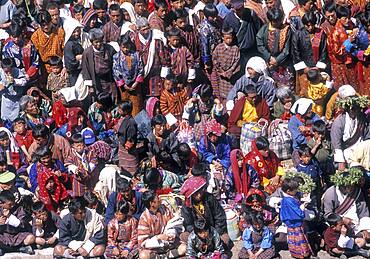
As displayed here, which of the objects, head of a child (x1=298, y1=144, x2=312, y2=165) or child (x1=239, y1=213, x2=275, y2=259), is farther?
head of a child (x1=298, y1=144, x2=312, y2=165)

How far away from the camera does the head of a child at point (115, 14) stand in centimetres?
2172

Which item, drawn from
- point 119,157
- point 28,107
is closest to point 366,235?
point 119,157

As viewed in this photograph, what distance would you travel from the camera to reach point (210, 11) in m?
21.4

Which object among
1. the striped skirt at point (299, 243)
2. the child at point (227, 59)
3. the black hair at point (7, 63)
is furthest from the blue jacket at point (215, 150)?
the black hair at point (7, 63)

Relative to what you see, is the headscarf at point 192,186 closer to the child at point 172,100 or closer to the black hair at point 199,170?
the black hair at point 199,170

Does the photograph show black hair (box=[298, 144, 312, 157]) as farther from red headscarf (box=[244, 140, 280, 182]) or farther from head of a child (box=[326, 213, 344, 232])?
head of a child (box=[326, 213, 344, 232])

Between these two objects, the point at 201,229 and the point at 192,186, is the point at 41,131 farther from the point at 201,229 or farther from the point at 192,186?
the point at 201,229

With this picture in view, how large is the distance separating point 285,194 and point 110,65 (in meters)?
3.50

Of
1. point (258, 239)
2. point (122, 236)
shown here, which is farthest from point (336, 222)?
point (122, 236)

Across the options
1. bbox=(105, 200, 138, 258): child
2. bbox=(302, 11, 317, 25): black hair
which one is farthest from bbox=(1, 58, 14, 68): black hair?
bbox=(302, 11, 317, 25): black hair

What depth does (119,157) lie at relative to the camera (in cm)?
2034

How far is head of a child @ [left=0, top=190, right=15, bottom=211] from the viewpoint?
1930 centimetres

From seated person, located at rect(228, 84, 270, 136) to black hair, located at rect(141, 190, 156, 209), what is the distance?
1892 millimetres

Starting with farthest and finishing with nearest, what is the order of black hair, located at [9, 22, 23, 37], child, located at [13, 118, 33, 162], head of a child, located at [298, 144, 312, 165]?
1. black hair, located at [9, 22, 23, 37]
2. child, located at [13, 118, 33, 162]
3. head of a child, located at [298, 144, 312, 165]
